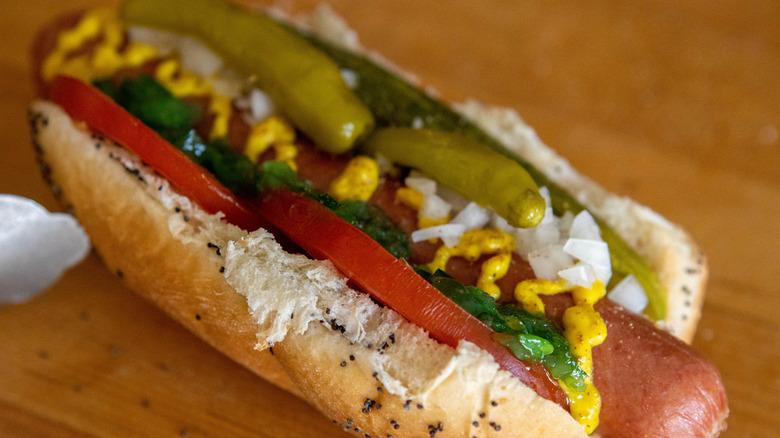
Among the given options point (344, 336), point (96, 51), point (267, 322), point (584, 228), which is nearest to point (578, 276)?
point (584, 228)

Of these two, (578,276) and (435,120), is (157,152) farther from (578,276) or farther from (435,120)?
(578,276)

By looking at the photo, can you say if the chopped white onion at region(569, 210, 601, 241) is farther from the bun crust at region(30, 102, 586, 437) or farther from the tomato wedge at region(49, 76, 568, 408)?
the bun crust at region(30, 102, 586, 437)

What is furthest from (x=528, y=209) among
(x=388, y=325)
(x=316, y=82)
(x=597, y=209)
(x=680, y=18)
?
(x=680, y=18)

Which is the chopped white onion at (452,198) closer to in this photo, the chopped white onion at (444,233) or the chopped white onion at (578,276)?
the chopped white onion at (444,233)

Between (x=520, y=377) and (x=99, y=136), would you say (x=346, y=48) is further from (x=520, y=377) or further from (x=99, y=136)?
(x=520, y=377)

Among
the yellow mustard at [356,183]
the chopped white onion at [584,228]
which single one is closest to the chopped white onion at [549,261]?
the chopped white onion at [584,228]

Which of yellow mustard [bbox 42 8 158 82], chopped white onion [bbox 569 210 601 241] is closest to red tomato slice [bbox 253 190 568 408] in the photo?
chopped white onion [bbox 569 210 601 241]
